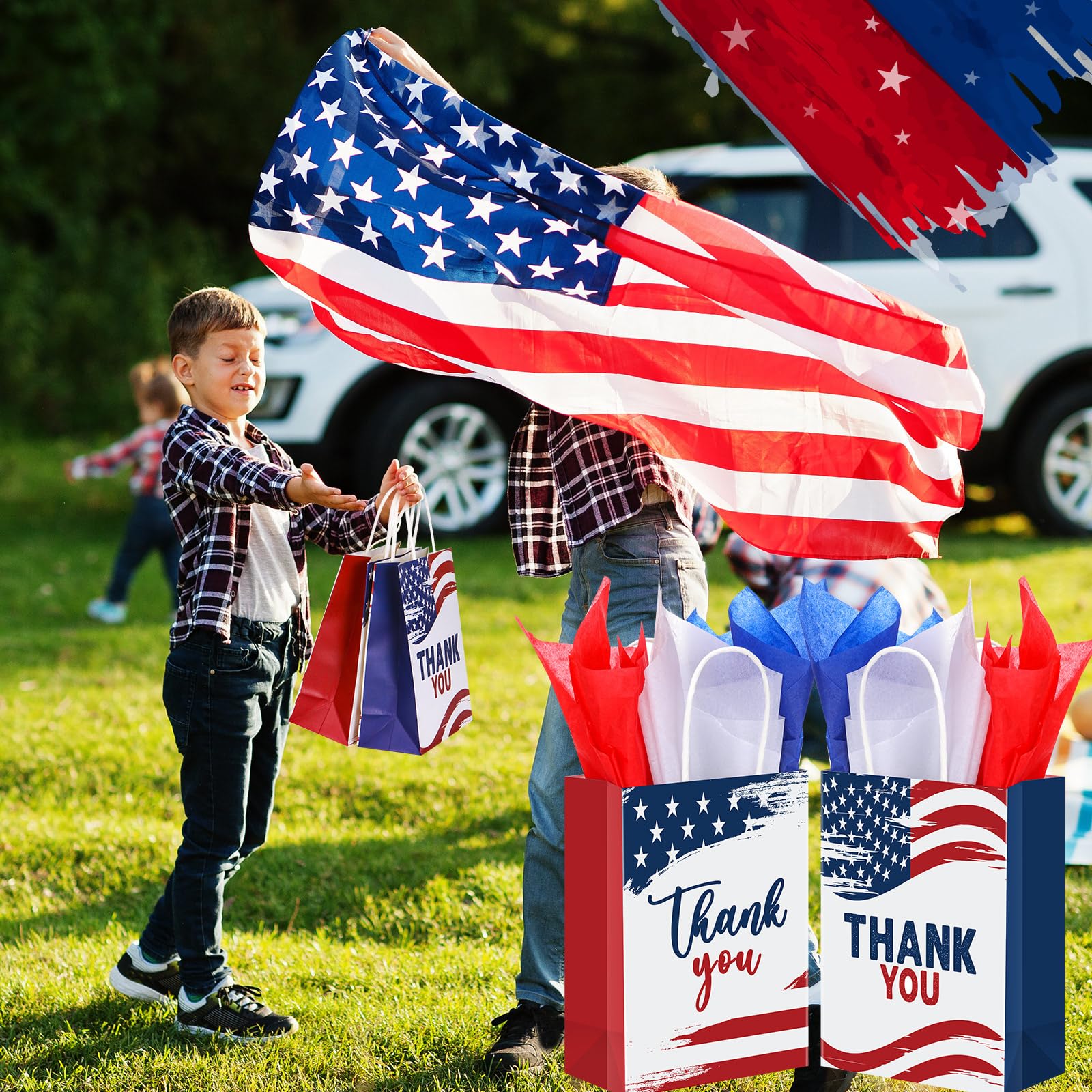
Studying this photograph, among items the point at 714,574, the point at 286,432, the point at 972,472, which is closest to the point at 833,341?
the point at 714,574

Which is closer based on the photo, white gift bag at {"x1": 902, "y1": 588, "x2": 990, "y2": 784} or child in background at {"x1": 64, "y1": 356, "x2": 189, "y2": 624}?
white gift bag at {"x1": 902, "y1": 588, "x2": 990, "y2": 784}

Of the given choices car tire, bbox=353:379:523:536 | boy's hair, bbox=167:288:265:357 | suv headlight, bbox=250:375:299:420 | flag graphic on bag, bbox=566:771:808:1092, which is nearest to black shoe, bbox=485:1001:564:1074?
flag graphic on bag, bbox=566:771:808:1092

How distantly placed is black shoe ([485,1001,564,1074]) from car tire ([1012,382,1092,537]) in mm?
6773

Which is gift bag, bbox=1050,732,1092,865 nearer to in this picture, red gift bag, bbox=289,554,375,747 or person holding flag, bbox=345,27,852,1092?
person holding flag, bbox=345,27,852,1092

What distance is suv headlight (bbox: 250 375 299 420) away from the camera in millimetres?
8781

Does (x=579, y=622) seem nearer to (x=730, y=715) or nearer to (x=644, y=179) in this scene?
(x=730, y=715)

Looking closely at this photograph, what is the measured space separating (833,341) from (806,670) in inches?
24.0

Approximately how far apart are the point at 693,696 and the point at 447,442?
6581 millimetres

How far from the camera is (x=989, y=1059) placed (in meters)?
2.29

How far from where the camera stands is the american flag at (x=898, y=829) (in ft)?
7.48

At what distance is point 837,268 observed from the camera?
8719 millimetres

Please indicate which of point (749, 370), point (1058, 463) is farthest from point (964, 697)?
point (1058, 463)

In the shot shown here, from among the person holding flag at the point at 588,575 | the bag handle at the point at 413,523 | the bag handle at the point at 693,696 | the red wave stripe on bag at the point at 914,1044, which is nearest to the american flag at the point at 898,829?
the bag handle at the point at 693,696

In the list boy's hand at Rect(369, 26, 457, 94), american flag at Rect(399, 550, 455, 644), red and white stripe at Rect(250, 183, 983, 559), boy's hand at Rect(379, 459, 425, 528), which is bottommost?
american flag at Rect(399, 550, 455, 644)
